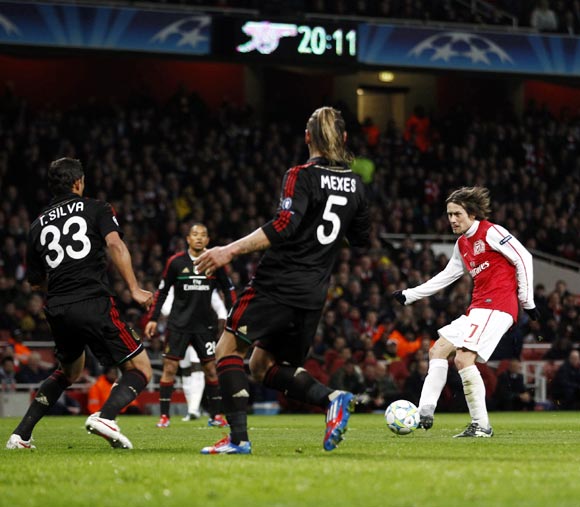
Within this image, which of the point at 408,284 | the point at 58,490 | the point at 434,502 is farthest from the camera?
the point at 408,284

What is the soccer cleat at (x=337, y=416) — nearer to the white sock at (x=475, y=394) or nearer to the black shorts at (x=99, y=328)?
the black shorts at (x=99, y=328)

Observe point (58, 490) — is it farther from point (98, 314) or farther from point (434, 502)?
point (98, 314)

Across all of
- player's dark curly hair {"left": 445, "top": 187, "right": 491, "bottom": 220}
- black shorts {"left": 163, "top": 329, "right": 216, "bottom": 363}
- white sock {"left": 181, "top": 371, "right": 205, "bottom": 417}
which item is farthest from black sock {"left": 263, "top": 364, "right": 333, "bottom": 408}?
white sock {"left": 181, "top": 371, "right": 205, "bottom": 417}

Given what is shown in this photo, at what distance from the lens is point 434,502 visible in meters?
5.75

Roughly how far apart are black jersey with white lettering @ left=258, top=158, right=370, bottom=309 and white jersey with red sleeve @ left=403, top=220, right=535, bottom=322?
3.12m

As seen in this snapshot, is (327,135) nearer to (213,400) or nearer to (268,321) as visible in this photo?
(268,321)

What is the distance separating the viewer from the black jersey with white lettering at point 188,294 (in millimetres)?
16109

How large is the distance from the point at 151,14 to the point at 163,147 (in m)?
2.96

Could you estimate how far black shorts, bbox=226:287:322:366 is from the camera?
8.22m

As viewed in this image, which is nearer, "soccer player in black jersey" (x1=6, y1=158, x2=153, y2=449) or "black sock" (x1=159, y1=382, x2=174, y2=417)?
"soccer player in black jersey" (x1=6, y1=158, x2=153, y2=449)

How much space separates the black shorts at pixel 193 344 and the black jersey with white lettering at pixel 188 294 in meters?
0.07

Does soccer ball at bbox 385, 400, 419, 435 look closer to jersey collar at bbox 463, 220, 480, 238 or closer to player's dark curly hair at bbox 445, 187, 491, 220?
jersey collar at bbox 463, 220, 480, 238

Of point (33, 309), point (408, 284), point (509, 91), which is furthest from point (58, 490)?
point (509, 91)

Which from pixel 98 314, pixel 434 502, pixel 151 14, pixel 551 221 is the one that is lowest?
pixel 434 502
